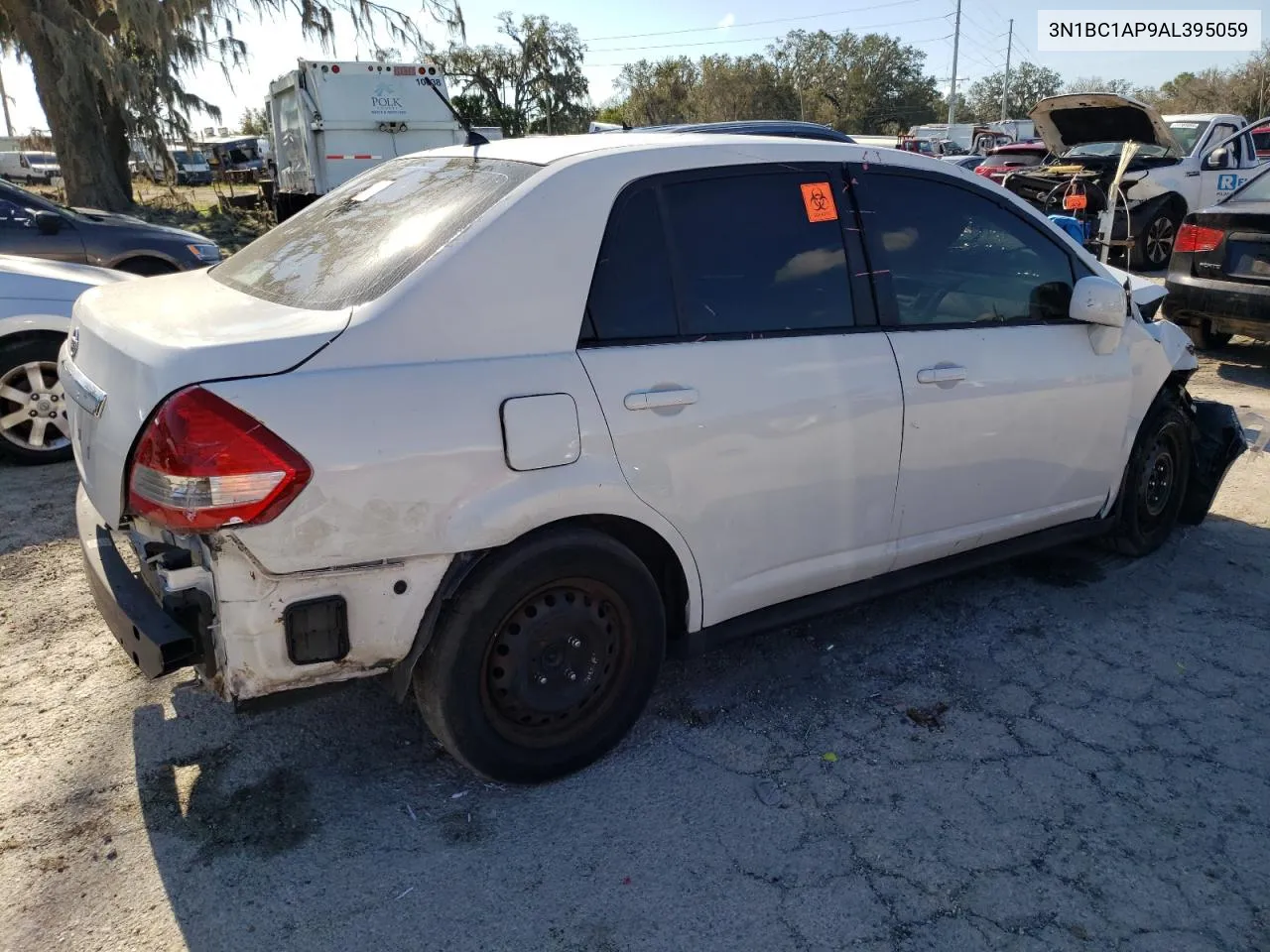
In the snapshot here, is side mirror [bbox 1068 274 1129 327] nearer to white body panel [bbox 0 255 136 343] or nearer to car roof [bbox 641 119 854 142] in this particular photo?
car roof [bbox 641 119 854 142]

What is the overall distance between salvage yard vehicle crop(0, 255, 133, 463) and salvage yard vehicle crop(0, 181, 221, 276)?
200cm

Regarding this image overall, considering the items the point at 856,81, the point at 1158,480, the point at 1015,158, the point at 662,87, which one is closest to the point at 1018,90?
the point at 856,81

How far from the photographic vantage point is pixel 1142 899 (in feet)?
8.02

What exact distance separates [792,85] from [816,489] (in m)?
64.1

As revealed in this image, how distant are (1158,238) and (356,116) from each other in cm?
1343

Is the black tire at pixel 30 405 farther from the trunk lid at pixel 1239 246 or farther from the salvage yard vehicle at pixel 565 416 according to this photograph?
the trunk lid at pixel 1239 246

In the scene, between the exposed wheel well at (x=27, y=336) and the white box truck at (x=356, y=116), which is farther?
the white box truck at (x=356, y=116)

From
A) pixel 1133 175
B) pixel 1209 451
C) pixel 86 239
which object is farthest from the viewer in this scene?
pixel 1133 175

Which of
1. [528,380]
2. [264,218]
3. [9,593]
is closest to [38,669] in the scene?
[9,593]

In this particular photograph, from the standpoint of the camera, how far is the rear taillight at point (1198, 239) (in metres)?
7.50

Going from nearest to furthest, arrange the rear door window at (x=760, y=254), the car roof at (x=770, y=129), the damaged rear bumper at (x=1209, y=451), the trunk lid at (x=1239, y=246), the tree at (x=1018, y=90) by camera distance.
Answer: the rear door window at (x=760, y=254) → the car roof at (x=770, y=129) → the damaged rear bumper at (x=1209, y=451) → the trunk lid at (x=1239, y=246) → the tree at (x=1018, y=90)

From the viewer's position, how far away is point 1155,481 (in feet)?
14.5

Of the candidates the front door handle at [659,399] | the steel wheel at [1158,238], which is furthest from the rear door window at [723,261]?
the steel wheel at [1158,238]

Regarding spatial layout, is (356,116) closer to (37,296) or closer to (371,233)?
(37,296)
